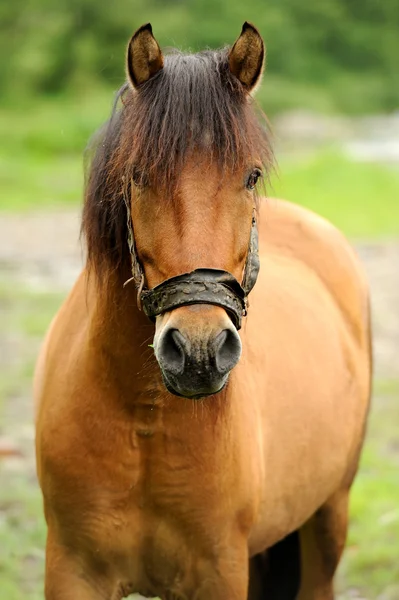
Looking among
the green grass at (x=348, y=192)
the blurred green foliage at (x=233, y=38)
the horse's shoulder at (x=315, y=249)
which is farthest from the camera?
the blurred green foliage at (x=233, y=38)

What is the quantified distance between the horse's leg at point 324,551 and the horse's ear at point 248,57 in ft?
6.46

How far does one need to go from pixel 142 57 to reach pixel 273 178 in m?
8.58

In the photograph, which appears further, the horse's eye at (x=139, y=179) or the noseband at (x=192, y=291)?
the horse's eye at (x=139, y=179)

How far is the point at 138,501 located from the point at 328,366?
119cm

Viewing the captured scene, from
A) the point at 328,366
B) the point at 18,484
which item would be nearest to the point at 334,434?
the point at 328,366

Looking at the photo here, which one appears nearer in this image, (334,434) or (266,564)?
(334,434)

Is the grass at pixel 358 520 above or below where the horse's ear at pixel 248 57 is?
below

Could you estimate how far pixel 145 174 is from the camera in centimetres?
255

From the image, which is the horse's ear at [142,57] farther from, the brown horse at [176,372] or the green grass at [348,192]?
the green grass at [348,192]

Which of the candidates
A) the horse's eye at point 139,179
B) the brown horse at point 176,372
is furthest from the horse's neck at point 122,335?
the horse's eye at point 139,179

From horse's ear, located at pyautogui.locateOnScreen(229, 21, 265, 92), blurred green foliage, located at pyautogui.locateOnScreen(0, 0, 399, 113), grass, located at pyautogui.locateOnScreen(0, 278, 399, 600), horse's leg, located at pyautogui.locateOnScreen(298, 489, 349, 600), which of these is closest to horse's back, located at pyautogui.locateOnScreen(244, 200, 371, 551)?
horse's leg, located at pyautogui.locateOnScreen(298, 489, 349, 600)

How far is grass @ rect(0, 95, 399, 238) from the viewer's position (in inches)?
671

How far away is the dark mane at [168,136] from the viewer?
2.53m

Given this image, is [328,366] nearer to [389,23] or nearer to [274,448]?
[274,448]
